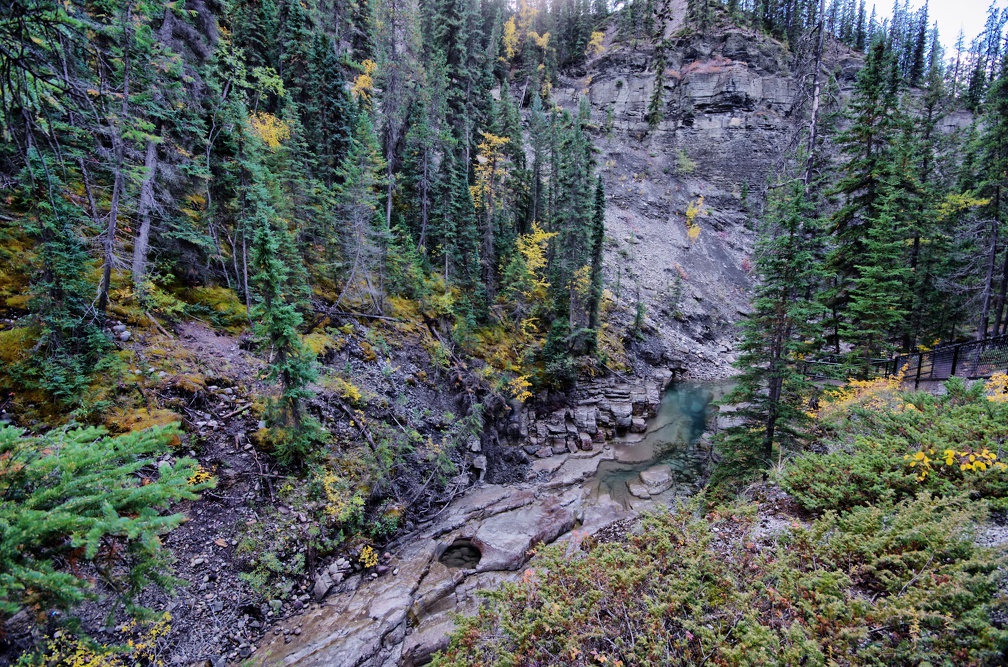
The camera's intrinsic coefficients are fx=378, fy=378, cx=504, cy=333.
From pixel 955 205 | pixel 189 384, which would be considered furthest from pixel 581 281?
pixel 189 384

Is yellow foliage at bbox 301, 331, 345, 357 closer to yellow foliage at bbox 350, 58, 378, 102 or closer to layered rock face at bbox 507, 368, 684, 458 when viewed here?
layered rock face at bbox 507, 368, 684, 458

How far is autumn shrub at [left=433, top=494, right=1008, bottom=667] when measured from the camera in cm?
362

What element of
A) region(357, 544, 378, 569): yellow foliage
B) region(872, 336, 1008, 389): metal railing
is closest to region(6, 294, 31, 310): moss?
region(357, 544, 378, 569): yellow foliage

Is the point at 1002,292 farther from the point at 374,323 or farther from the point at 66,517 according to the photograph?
the point at 66,517

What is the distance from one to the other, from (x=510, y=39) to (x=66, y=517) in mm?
72765

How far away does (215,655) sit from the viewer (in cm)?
713

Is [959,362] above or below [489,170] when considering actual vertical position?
below

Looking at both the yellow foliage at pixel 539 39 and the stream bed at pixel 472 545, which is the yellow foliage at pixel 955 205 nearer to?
the stream bed at pixel 472 545

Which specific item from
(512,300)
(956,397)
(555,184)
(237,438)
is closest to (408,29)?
(555,184)

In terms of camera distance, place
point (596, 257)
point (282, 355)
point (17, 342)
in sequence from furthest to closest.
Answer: point (596, 257), point (282, 355), point (17, 342)

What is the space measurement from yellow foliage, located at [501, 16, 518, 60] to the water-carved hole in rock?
66.4 meters

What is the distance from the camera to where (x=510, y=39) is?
58.3m

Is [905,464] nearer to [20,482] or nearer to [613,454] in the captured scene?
[20,482]

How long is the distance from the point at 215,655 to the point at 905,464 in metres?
12.5
